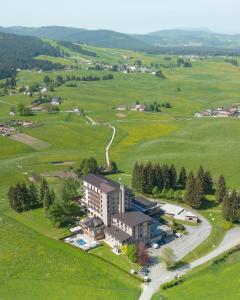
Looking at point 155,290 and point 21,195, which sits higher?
point 21,195

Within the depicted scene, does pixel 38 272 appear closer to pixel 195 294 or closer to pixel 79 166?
pixel 195 294

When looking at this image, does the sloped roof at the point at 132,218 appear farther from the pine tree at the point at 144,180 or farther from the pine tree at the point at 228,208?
the pine tree at the point at 144,180

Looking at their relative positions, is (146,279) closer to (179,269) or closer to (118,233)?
(179,269)

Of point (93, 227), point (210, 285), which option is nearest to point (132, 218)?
point (93, 227)

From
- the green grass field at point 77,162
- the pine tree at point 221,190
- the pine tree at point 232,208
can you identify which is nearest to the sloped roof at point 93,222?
the green grass field at point 77,162

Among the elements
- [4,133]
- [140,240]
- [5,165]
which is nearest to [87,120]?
[4,133]

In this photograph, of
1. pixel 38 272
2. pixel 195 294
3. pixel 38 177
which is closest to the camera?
pixel 195 294

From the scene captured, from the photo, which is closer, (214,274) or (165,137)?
(214,274)
